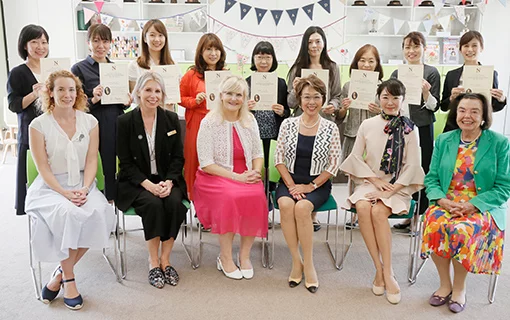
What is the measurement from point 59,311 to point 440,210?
2.29 m

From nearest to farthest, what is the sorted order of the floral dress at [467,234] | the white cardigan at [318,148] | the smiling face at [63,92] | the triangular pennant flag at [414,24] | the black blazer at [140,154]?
the floral dress at [467,234] → the smiling face at [63,92] → the black blazer at [140,154] → the white cardigan at [318,148] → the triangular pennant flag at [414,24]

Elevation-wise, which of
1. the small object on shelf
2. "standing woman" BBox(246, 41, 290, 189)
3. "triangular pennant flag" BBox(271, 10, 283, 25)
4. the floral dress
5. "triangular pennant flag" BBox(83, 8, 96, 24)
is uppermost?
the small object on shelf

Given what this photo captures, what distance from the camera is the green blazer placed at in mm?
2633

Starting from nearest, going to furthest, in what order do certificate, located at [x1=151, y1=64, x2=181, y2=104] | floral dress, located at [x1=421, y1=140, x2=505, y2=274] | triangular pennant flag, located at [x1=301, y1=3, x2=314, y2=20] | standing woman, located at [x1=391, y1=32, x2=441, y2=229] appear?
floral dress, located at [x1=421, y1=140, x2=505, y2=274] < certificate, located at [x1=151, y1=64, x2=181, y2=104] < standing woman, located at [x1=391, y1=32, x2=441, y2=229] < triangular pennant flag, located at [x1=301, y1=3, x2=314, y2=20]

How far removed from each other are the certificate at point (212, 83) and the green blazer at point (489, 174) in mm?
1615

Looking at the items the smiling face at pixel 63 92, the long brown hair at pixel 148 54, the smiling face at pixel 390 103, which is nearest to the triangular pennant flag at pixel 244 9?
the long brown hair at pixel 148 54

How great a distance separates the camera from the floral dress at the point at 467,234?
254 cm

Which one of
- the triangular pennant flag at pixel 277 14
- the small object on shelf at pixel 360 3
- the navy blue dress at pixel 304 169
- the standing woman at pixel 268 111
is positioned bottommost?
the navy blue dress at pixel 304 169

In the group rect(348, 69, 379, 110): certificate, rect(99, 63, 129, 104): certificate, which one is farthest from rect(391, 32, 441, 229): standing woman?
rect(99, 63, 129, 104): certificate

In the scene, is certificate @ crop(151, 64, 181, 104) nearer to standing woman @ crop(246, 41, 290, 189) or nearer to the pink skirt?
standing woman @ crop(246, 41, 290, 189)

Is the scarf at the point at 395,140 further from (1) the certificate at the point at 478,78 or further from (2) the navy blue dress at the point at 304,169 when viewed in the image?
(1) the certificate at the point at 478,78

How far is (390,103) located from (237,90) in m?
1.01

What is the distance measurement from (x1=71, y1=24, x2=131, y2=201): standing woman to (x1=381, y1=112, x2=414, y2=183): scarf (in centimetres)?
185

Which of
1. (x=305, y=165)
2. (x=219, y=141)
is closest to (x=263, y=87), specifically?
(x=219, y=141)
